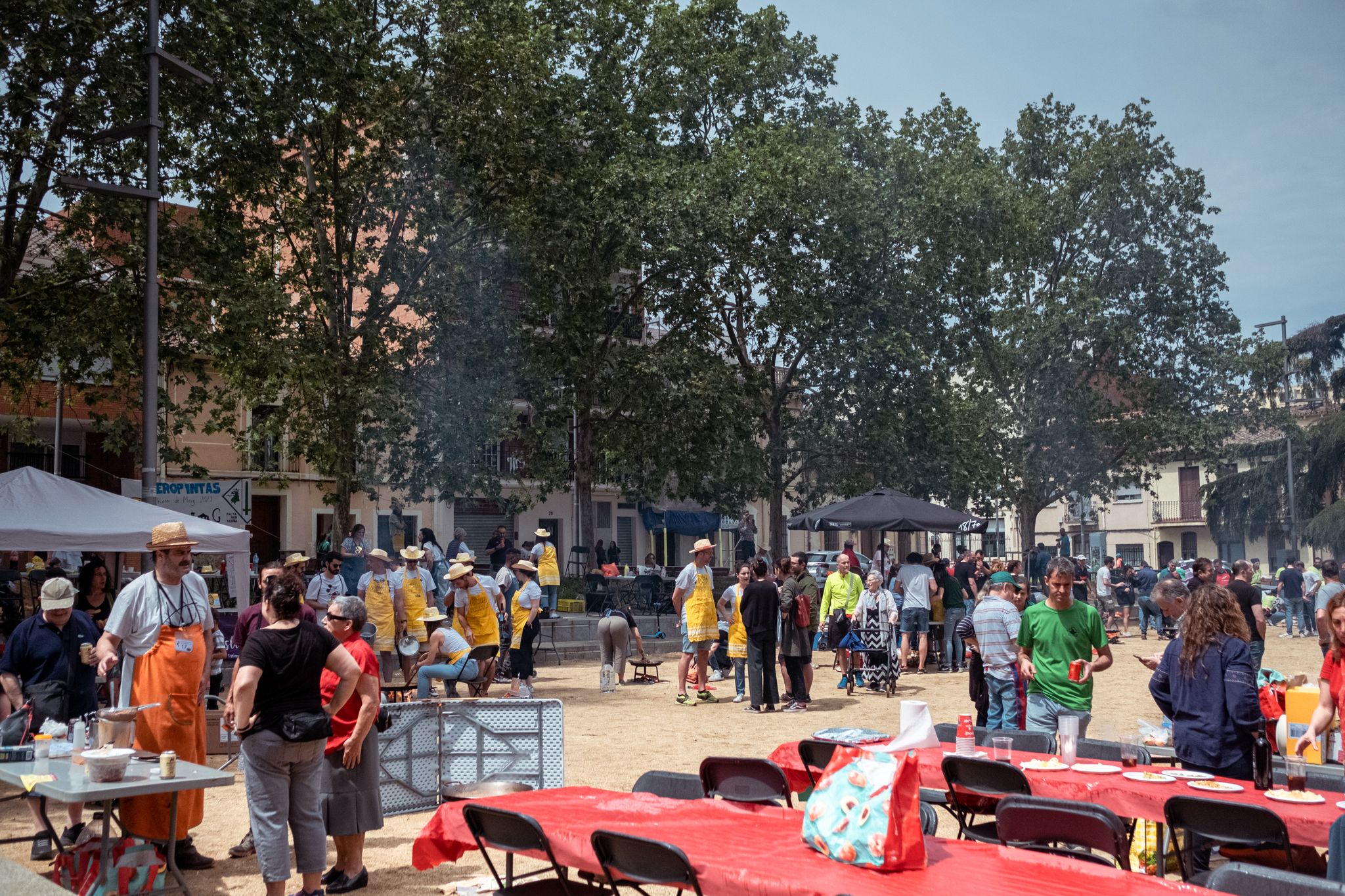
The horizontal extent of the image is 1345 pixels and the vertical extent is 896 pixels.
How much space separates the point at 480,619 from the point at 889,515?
8.39m

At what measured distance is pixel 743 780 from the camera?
18.4 feet

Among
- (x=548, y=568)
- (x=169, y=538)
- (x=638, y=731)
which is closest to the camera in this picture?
(x=169, y=538)

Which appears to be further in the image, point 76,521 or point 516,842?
point 76,521

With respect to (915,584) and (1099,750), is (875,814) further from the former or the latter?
(915,584)

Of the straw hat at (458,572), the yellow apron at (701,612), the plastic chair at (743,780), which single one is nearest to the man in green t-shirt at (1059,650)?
the plastic chair at (743,780)

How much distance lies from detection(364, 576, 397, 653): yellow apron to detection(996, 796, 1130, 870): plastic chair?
9937mm

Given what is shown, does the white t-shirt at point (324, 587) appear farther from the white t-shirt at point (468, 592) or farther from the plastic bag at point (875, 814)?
the plastic bag at point (875, 814)

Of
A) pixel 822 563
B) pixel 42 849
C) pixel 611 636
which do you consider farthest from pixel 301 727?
pixel 822 563

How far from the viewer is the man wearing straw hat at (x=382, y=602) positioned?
13625 millimetres

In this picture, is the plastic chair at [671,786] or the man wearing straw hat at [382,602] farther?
the man wearing straw hat at [382,602]

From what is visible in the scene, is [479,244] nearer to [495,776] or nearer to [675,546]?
[495,776]

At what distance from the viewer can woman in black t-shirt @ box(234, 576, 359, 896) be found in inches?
216

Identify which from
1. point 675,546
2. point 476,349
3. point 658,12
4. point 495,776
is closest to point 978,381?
point 675,546

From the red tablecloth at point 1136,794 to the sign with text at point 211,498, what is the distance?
10566mm
